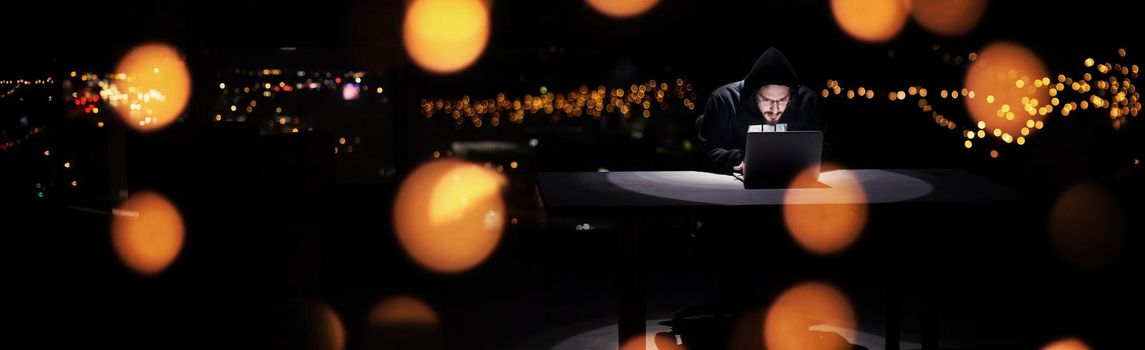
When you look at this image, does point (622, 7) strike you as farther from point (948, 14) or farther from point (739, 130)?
point (739, 130)

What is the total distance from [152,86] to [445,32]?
5.47 feet

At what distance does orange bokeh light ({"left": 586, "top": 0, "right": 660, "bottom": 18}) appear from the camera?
5496 mm

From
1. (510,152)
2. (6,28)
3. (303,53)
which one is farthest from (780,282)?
(510,152)

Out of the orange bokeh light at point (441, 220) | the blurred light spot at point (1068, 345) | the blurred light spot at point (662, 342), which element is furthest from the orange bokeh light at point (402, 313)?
the blurred light spot at point (1068, 345)

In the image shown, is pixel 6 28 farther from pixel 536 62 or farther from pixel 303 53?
pixel 536 62

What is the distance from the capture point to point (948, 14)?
17.7ft

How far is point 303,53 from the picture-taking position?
5.26 metres

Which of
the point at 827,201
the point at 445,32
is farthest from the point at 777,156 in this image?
the point at 445,32

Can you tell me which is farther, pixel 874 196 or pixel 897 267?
pixel 897 267

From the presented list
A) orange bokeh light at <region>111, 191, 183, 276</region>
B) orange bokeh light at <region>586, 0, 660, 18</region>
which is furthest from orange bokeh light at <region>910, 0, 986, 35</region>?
orange bokeh light at <region>111, 191, 183, 276</region>

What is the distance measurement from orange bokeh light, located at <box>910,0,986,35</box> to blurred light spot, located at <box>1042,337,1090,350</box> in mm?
2365

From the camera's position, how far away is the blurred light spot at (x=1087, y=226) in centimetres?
397

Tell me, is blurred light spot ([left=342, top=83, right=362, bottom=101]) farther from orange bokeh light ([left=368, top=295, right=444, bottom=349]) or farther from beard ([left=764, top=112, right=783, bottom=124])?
beard ([left=764, top=112, right=783, bottom=124])

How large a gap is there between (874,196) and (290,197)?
2616mm
